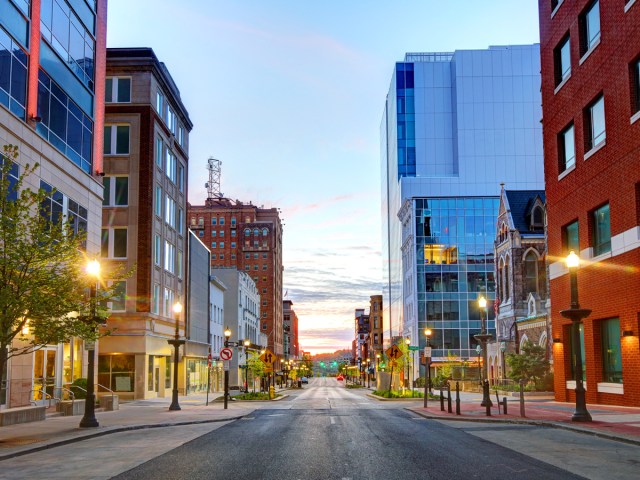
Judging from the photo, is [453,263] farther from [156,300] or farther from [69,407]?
[69,407]

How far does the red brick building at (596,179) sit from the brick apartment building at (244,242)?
138 metres

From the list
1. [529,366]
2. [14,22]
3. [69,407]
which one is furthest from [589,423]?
[529,366]

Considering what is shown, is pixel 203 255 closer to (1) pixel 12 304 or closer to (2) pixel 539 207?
(2) pixel 539 207

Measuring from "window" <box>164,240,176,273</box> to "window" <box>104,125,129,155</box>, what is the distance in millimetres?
8400

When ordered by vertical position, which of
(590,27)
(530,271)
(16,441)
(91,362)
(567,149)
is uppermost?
(590,27)

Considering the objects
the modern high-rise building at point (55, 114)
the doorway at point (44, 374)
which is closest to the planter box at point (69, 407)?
the doorway at point (44, 374)

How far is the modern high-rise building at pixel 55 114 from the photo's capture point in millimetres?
28969

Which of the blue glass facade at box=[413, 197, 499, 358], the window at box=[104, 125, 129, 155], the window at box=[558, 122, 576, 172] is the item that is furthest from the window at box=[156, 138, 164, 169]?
the blue glass facade at box=[413, 197, 499, 358]

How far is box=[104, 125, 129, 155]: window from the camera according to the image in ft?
172

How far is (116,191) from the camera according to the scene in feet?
170

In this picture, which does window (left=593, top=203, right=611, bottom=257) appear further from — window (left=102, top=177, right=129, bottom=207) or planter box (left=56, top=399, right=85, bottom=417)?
window (left=102, top=177, right=129, bottom=207)

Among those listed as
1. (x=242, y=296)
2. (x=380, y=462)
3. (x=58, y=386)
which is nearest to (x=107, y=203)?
(x=58, y=386)

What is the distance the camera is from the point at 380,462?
47.1 ft

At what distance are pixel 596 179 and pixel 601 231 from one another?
2252 millimetres
